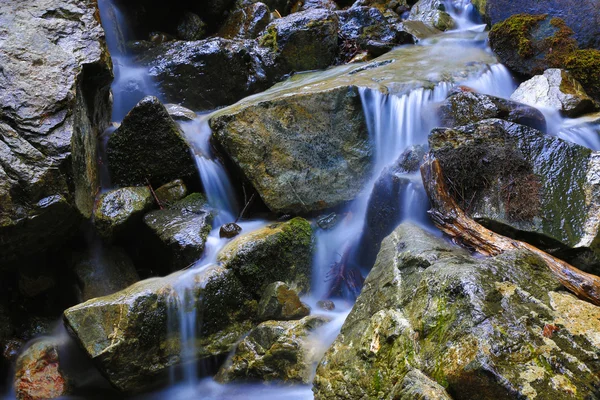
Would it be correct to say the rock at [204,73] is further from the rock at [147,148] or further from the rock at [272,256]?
the rock at [272,256]

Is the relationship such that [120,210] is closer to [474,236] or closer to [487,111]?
[474,236]

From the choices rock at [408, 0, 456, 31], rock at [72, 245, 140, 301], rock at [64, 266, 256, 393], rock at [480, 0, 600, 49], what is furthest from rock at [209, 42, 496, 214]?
rock at [408, 0, 456, 31]

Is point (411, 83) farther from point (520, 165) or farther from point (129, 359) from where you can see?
point (129, 359)

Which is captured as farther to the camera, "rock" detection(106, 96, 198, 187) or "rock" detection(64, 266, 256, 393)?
"rock" detection(106, 96, 198, 187)

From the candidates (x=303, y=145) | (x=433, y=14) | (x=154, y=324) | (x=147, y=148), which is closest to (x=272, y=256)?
(x=154, y=324)

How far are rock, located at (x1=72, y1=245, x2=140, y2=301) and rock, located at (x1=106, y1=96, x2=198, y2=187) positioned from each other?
3.47 feet

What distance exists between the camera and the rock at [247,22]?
33.8 feet

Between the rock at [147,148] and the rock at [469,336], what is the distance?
3613 millimetres

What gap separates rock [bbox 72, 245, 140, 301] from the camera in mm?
4875

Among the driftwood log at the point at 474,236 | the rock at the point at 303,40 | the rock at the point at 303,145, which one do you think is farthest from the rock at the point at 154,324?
the rock at the point at 303,40

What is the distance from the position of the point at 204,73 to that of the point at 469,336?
271 inches

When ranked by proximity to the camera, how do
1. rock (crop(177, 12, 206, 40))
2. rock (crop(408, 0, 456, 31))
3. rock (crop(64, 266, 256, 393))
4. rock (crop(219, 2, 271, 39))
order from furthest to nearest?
rock (crop(408, 0, 456, 31)), rock (crop(177, 12, 206, 40)), rock (crop(219, 2, 271, 39)), rock (crop(64, 266, 256, 393))

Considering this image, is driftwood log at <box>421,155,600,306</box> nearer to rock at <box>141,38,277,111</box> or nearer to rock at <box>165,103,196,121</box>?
rock at <box>165,103,196,121</box>

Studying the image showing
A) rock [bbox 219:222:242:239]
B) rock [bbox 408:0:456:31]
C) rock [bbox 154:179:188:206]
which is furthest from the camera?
rock [bbox 408:0:456:31]
